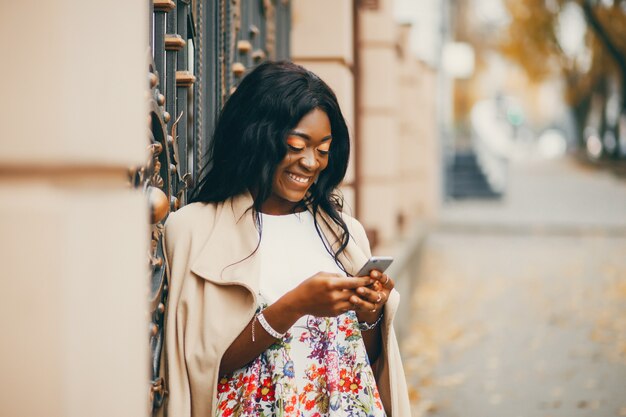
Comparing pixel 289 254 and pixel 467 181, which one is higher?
pixel 289 254

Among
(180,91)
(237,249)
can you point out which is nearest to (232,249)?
(237,249)

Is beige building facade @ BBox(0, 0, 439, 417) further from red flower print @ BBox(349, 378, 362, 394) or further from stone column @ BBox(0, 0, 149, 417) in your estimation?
red flower print @ BBox(349, 378, 362, 394)

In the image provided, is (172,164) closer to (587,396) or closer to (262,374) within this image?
(262,374)

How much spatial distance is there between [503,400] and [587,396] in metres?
0.60

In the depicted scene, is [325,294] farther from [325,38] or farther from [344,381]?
[325,38]


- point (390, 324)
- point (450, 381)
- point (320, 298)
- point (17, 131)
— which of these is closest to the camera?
point (17, 131)

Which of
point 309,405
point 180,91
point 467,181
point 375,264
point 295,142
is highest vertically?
point 180,91

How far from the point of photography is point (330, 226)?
2.70 m

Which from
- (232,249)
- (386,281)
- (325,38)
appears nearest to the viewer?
(386,281)

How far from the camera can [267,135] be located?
2.53m

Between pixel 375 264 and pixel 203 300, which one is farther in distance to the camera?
pixel 203 300

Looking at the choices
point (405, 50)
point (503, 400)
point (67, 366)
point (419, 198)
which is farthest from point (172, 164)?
point (419, 198)

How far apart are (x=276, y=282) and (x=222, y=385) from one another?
1.02 ft

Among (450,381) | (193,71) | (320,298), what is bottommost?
(450,381)
